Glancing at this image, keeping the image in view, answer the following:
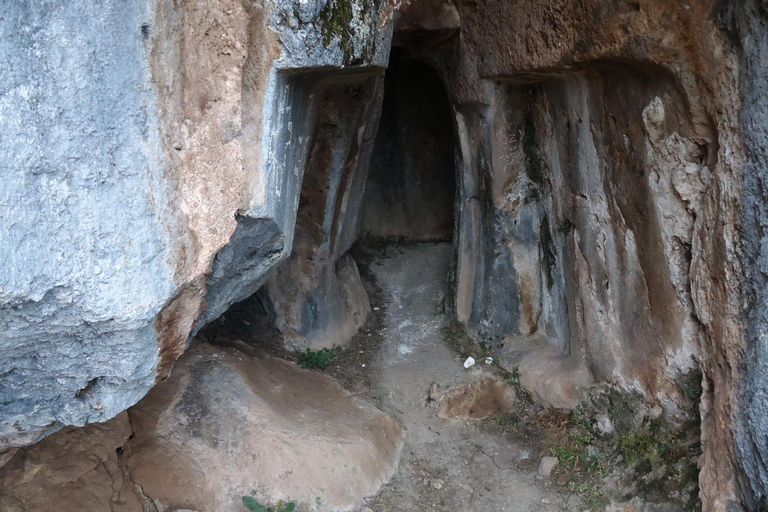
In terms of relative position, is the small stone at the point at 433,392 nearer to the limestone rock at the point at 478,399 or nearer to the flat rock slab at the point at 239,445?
the limestone rock at the point at 478,399

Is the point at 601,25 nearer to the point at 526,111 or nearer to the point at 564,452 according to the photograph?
the point at 526,111

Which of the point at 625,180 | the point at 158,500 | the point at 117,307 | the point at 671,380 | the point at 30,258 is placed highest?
the point at 625,180

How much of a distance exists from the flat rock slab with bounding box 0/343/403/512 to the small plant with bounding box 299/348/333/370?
679mm

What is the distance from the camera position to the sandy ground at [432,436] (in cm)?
390

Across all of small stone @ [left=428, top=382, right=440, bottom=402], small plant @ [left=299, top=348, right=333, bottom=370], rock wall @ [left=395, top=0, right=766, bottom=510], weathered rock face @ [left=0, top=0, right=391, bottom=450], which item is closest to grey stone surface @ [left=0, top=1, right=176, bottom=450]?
weathered rock face @ [left=0, top=0, right=391, bottom=450]

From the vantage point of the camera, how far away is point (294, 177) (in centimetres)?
322

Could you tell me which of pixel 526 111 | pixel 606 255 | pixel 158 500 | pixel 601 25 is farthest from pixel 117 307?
pixel 526 111

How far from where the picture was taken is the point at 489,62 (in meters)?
4.28

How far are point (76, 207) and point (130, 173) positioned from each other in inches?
8.8

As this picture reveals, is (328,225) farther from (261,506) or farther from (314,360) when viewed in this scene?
(261,506)

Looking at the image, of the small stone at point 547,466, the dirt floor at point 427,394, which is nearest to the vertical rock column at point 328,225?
the dirt floor at point 427,394

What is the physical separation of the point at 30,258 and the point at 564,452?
337 centimetres

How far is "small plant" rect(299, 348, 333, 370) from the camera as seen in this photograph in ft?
16.2

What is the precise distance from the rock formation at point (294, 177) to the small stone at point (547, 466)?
65cm
